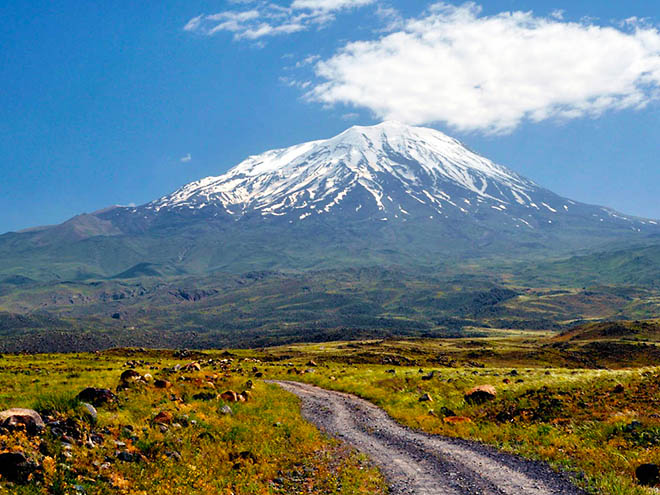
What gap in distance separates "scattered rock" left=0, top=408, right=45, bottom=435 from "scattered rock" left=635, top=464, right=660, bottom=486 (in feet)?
61.9

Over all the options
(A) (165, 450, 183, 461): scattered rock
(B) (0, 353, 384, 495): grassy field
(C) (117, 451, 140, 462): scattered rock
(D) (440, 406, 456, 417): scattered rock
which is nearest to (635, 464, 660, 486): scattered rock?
(B) (0, 353, 384, 495): grassy field

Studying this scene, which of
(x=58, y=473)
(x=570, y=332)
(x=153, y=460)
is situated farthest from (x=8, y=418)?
(x=570, y=332)

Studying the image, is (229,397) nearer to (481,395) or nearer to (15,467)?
(481,395)

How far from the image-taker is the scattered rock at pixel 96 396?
59.4 ft

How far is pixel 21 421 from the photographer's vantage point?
44.1ft

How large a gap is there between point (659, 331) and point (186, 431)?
606 feet

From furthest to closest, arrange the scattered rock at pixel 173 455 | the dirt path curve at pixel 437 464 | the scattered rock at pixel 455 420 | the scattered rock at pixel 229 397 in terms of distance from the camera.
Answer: the scattered rock at pixel 229 397
the scattered rock at pixel 455 420
the scattered rock at pixel 173 455
the dirt path curve at pixel 437 464

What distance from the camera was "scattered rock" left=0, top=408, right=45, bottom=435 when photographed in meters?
13.1

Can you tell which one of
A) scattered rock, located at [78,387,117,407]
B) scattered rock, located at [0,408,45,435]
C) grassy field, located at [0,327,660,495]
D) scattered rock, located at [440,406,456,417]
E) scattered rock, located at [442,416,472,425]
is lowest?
scattered rock, located at [440,406,456,417]

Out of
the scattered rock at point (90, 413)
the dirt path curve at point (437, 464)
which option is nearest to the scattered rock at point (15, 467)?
the scattered rock at point (90, 413)

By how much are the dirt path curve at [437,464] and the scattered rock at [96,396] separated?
11095mm

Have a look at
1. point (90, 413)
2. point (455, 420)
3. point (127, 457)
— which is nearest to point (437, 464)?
point (455, 420)

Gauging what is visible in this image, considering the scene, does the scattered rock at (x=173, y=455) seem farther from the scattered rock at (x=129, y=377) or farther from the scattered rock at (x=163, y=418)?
the scattered rock at (x=129, y=377)

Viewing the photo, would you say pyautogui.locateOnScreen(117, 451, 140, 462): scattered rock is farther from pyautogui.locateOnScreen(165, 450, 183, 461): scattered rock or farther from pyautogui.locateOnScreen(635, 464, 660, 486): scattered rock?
pyautogui.locateOnScreen(635, 464, 660, 486): scattered rock
